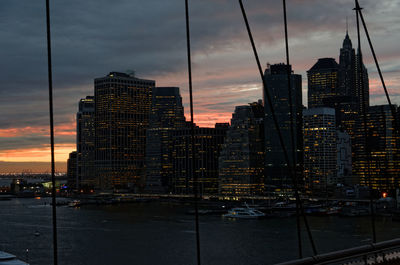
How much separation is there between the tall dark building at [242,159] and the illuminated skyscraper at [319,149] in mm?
17992

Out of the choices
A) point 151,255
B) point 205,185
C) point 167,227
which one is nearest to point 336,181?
point 205,185

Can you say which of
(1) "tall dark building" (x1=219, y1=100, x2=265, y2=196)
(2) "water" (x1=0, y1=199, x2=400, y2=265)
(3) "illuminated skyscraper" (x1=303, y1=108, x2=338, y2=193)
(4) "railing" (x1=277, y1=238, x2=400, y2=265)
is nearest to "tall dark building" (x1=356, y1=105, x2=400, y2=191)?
(3) "illuminated skyscraper" (x1=303, y1=108, x2=338, y2=193)

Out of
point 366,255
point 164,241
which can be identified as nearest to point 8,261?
point 164,241

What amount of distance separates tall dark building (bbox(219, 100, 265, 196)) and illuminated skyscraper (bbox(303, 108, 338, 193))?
59.0 ft

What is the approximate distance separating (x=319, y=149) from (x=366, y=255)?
18751cm

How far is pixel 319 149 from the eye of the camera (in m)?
191

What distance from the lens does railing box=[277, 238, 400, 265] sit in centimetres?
703

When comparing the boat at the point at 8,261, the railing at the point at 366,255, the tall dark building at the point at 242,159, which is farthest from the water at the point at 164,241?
the tall dark building at the point at 242,159

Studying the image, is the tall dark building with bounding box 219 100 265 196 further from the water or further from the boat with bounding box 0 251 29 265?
the boat with bounding box 0 251 29 265

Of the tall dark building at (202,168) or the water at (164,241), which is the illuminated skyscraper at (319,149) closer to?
the tall dark building at (202,168)

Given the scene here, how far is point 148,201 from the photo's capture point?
16988cm

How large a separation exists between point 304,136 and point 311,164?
438 inches

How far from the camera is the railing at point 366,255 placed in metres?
7.03

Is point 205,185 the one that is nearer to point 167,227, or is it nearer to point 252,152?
point 252,152
